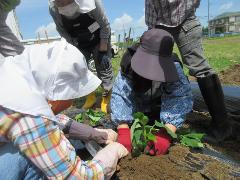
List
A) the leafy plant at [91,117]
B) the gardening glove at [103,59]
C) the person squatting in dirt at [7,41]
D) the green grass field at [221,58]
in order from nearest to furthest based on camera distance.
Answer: the leafy plant at [91,117]
the person squatting in dirt at [7,41]
the gardening glove at [103,59]
the green grass field at [221,58]

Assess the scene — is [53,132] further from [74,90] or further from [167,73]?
[167,73]

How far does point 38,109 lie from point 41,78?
0.14 meters

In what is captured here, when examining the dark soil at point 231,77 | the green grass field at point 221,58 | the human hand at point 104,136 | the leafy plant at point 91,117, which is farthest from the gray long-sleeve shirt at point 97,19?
the green grass field at point 221,58

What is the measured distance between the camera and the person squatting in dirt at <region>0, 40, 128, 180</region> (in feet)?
4.77

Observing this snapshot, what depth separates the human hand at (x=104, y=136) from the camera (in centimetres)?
237

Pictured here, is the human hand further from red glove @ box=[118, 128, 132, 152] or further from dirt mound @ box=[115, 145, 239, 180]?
dirt mound @ box=[115, 145, 239, 180]

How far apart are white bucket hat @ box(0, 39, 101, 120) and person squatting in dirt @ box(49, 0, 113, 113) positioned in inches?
83.9

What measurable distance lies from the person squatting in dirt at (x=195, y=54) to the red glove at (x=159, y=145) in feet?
1.93

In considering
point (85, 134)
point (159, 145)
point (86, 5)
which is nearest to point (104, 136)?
point (85, 134)

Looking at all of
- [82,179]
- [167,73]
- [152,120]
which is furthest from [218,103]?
[82,179]

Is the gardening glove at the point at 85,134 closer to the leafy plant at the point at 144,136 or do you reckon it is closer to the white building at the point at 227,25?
the leafy plant at the point at 144,136

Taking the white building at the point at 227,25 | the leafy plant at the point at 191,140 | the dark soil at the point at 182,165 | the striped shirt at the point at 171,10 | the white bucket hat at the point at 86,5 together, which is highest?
the white bucket hat at the point at 86,5

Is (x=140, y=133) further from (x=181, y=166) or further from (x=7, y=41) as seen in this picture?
(x=7, y=41)

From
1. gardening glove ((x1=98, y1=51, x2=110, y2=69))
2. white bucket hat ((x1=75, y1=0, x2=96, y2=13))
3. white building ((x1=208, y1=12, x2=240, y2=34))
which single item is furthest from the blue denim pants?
white building ((x1=208, y1=12, x2=240, y2=34))
